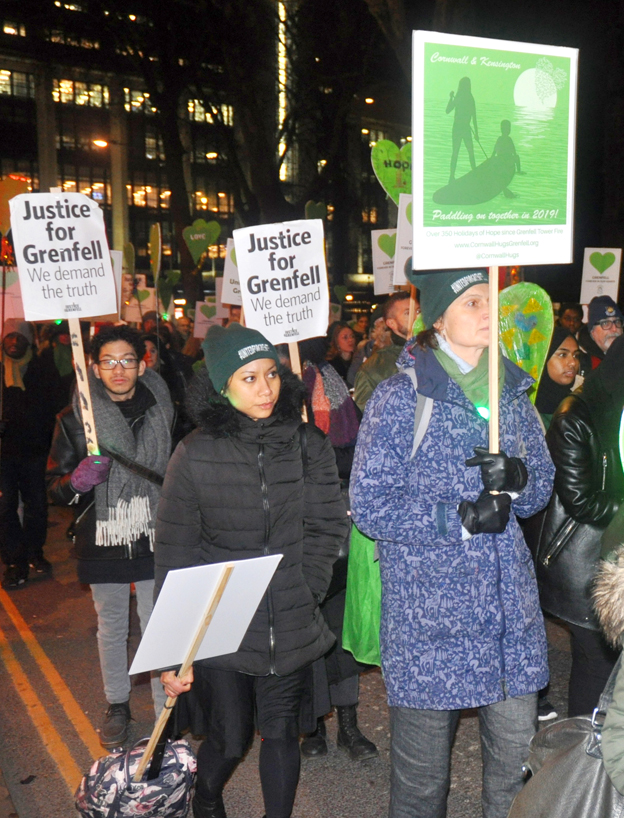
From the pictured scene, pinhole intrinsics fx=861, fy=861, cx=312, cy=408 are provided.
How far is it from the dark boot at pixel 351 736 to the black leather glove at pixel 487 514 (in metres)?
1.95

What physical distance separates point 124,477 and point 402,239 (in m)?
2.93

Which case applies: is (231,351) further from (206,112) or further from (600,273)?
(206,112)

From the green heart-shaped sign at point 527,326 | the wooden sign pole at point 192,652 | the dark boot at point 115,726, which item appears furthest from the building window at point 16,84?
the wooden sign pole at point 192,652

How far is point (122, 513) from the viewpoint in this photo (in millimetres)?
4430

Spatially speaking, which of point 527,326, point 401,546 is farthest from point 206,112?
point 401,546

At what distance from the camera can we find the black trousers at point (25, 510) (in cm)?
724

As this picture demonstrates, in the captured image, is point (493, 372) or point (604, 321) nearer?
point (493, 372)

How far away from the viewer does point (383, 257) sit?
26.8ft

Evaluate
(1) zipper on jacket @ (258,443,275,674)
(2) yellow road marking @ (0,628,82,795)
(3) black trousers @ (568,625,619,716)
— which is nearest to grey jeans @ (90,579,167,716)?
(2) yellow road marking @ (0,628,82,795)

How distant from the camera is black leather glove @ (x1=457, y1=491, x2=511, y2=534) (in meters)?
2.61

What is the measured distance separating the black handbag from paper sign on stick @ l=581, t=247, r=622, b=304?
896 cm

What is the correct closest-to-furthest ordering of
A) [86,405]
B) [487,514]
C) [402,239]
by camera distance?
1. [487,514]
2. [86,405]
3. [402,239]

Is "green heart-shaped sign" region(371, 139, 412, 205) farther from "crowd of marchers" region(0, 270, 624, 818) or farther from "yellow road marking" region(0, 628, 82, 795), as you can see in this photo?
"yellow road marking" region(0, 628, 82, 795)

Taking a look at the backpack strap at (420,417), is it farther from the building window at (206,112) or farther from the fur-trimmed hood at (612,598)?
the building window at (206,112)
